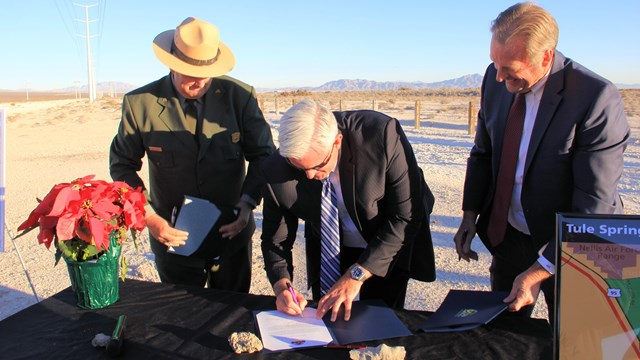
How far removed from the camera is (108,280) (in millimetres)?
2055

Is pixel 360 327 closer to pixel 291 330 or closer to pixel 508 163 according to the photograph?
pixel 291 330

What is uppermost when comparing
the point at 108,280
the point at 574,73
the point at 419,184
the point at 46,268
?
the point at 574,73

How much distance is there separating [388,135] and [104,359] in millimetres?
1342

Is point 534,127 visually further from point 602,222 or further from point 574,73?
point 602,222

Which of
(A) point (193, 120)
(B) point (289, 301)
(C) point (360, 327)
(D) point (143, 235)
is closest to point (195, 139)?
(A) point (193, 120)

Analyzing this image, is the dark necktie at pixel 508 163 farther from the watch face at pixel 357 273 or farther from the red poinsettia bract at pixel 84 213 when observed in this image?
the red poinsettia bract at pixel 84 213

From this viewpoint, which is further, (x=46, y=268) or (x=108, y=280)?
(x=46, y=268)

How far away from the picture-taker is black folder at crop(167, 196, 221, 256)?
2490mm

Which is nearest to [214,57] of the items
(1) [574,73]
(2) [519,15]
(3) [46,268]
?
(2) [519,15]

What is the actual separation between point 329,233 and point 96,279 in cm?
98

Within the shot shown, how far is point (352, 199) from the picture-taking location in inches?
83.2

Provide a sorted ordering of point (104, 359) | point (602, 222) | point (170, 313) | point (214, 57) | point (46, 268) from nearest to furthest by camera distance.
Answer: point (602, 222) < point (104, 359) < point (170, 313) < point (214, 57) < point (46, 268)

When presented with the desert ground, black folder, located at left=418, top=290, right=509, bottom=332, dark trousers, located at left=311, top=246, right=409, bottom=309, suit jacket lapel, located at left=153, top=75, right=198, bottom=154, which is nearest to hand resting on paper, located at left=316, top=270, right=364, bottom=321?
black folder, located at left=418, top=290, right=509, bottom=332

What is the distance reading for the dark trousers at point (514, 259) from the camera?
7.45 ft
